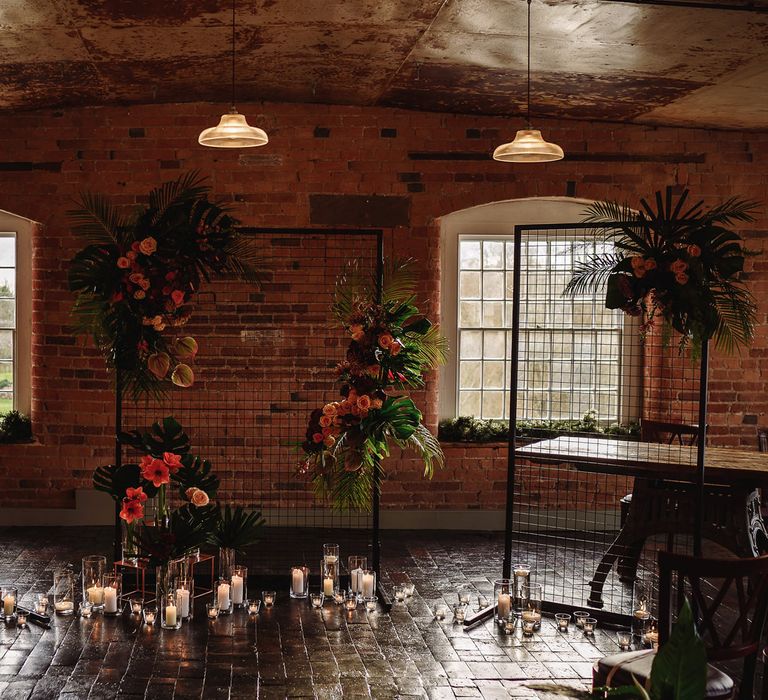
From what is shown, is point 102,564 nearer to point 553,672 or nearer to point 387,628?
point 387,628

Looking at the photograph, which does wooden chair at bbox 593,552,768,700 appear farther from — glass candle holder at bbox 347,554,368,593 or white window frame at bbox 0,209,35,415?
white window frame at bbox 0,209,35,415

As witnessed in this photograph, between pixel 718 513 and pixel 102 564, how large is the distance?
3690 mm

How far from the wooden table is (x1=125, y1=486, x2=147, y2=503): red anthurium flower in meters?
2.24

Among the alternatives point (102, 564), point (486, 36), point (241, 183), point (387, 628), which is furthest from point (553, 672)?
point (241, 183)

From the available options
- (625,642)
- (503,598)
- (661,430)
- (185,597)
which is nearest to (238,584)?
(185,597)

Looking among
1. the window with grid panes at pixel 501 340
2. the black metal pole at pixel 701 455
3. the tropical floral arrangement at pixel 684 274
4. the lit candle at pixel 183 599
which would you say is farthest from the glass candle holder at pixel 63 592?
the window with grid panes at pixel 501 340

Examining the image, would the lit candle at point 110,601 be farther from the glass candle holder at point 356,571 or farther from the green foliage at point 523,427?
the green foliage at point 523,427

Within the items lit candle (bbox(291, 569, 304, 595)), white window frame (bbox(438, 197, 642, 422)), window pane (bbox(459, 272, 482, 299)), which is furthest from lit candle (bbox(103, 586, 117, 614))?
window pane (bbox(459, 272, 482, 299))

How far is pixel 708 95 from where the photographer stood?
650 centimetres

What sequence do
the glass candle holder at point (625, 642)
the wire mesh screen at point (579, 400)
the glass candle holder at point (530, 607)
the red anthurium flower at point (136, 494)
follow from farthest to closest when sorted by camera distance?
the wire mesh screen at point (579, 400) → the red anthurium flower at point (136, 494) → the glass candle holder at point (530, 607) → the glass candle holder at point (625, 642)

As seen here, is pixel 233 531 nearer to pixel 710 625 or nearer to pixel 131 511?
pixel 131 511

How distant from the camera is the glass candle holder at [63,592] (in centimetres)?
524

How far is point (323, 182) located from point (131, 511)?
133 inches

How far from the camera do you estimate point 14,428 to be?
7715 millimetres
